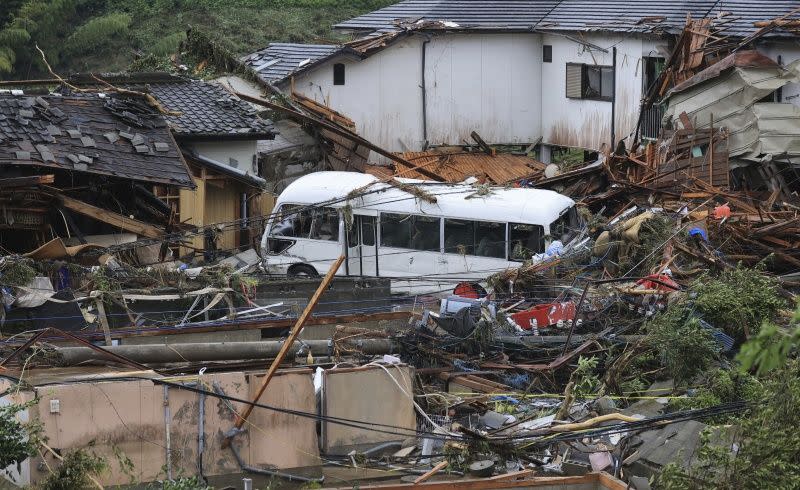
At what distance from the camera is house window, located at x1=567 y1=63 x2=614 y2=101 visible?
3008 cm

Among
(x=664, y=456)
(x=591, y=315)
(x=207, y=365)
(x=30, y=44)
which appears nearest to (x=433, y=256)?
(x=591, y=315)

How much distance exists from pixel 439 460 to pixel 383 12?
22584 millimetres

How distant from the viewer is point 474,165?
100 feet

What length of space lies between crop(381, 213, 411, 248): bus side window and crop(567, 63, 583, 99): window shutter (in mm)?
9950

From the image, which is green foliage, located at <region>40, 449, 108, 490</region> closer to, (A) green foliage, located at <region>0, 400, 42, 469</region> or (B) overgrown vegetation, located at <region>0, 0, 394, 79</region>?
(A) green foliage, located at <region>0, 400, 42, 469</region>

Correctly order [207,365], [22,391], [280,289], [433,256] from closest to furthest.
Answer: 1. [22,391]
2. [207,365]
3. [280,289]
4. [433,256]

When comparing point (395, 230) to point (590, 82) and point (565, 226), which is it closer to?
point (565, 226)

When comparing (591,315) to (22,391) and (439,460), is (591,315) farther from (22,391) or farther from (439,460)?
(22,391)

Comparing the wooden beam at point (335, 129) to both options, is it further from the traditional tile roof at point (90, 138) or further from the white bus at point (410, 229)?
the traditional tile roof at point (90, 138)

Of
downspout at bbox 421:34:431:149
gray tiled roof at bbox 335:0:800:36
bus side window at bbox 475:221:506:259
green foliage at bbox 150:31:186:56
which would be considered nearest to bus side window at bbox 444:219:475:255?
bus side window at bbox 475:221:506:259

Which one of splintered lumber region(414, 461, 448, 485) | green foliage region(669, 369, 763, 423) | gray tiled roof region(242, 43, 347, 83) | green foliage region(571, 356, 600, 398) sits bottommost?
splintered lumber region(414, 461, 448, 485)

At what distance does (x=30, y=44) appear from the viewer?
40.5 metres

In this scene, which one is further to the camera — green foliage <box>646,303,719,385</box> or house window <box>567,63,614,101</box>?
house window <box>567,63,614,101</box>

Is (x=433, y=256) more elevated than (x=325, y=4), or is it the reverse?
(x=325, y=4)
